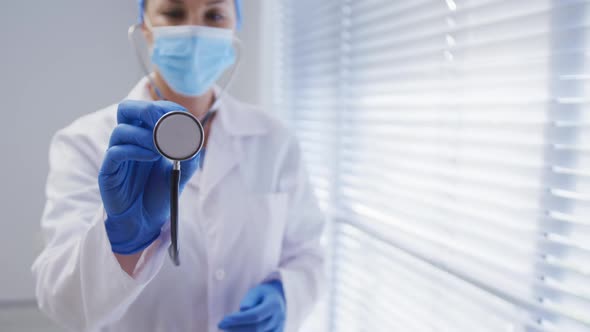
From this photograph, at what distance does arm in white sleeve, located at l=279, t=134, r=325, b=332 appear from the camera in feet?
3.89

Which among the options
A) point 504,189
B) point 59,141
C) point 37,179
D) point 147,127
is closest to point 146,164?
point 147,127

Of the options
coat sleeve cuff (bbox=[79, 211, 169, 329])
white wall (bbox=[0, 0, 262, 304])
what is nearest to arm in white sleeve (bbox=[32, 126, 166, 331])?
coat sleeve cuff (bbox=[79, 211, 169, 329])

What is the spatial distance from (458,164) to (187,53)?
0.72 metres

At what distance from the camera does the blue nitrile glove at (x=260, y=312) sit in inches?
37.6

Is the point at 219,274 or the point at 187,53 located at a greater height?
the point at 187,53

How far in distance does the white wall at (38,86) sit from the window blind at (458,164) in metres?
0.89

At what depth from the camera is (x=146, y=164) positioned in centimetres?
73

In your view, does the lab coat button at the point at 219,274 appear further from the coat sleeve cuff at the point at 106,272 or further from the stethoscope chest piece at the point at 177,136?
the stethoscope chest piece at the point at 177,136

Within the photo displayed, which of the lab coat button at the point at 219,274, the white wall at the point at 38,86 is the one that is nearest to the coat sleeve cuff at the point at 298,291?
the lab coat button at the point at 219,274

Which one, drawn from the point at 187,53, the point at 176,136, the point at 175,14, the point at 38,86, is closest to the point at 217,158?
the point at 187,53

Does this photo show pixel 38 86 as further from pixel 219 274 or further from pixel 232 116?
pixel 219 274

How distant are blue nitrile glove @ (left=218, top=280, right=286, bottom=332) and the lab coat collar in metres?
0.44

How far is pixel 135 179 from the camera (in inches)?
28.4

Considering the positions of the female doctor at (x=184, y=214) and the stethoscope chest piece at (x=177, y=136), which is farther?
the female doctor at (x=184, y=214)
